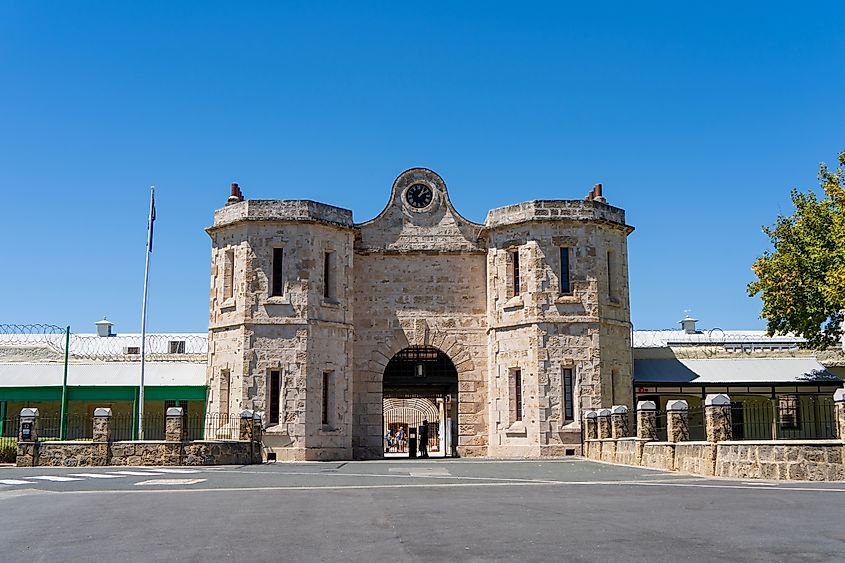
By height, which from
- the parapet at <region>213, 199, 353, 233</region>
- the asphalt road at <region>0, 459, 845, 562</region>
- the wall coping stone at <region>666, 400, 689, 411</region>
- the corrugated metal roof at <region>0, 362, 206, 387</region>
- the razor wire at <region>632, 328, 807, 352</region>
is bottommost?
the asphalt road at <region>0, 459, 845, 562</region>

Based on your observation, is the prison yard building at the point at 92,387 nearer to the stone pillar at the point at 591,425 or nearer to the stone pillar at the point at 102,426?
the stone pillar at the point at 102,426

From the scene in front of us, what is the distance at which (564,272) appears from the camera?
33.0 metres

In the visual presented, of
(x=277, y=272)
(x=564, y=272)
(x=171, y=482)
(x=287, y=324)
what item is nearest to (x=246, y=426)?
(x=287, y=324)

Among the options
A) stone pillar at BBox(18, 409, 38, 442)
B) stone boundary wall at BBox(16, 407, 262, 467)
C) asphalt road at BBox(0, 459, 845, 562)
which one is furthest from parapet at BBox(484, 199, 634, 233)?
stone pillar at BBox(18, 409, 38, 442)

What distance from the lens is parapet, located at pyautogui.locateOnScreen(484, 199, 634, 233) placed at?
108 ft

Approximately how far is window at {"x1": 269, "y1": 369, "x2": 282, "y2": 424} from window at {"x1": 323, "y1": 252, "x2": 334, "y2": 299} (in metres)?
3.32

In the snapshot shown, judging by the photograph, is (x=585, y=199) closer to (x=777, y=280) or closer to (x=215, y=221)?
(x=777, y=280)

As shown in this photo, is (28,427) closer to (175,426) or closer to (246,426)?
(175,426)

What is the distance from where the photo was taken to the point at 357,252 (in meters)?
35.1

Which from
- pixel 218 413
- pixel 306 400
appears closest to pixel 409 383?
pixel 306 400

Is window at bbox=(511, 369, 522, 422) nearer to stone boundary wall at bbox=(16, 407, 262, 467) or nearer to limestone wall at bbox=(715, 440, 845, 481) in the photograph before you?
stone boundary wall at bbox=(16, 407, 262, 467)

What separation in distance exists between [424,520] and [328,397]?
21966 millimetres

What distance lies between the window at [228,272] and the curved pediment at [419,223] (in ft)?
15.5

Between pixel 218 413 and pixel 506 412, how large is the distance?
1015 cm
